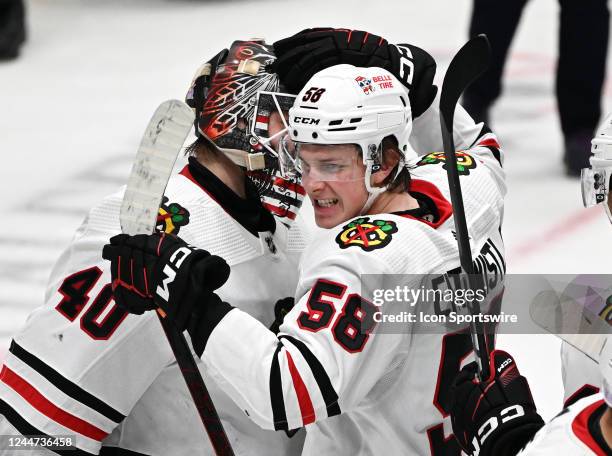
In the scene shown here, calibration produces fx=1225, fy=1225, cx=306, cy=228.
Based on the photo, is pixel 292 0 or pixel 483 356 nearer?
pixel 483 356

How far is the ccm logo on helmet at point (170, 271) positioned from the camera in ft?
6.17

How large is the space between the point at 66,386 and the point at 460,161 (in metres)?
0.84

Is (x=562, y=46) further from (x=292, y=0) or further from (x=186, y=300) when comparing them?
(x=186, y=300)

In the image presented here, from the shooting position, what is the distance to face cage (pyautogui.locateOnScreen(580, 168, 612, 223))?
192 centimetres

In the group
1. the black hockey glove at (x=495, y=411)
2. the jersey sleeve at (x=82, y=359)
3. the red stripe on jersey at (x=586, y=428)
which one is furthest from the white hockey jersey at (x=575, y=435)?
the jersey sleeve at (x=82, y=359)

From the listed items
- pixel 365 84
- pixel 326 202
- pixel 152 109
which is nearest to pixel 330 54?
pixel 365 84

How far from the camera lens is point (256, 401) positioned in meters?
1.86

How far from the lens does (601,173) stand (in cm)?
193

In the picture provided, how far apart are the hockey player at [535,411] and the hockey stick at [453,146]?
4cm

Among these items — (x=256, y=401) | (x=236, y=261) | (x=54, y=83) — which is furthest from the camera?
(x=54, y=83)

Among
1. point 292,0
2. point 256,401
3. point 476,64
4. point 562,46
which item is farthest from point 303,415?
point 292,0

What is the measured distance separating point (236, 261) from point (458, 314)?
409mm

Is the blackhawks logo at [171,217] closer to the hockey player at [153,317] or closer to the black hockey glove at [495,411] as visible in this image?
the hockey player at [153,317]

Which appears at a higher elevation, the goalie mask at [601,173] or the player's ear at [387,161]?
the goalie mask at [601,173]
